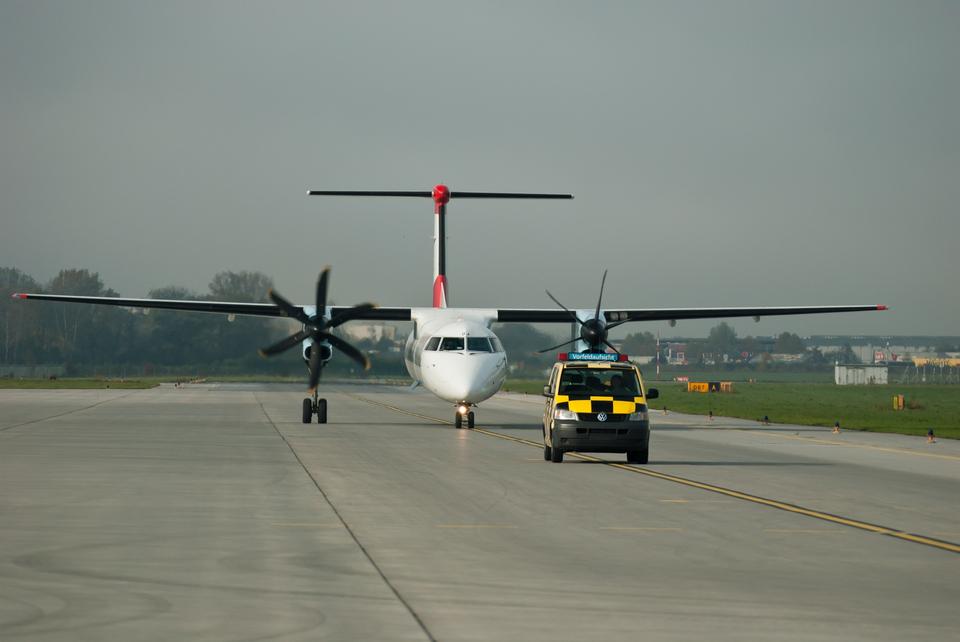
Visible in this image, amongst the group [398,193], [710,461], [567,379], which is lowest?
[710,461]

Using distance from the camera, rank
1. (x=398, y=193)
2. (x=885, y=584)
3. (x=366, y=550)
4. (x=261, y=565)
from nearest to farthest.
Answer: (x=885, y=584), (x=261, y=565), (x=366, y=550), (x=398, y=193)

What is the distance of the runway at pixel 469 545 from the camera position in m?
9.07

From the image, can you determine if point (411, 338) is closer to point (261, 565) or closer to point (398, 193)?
point (398, 193)

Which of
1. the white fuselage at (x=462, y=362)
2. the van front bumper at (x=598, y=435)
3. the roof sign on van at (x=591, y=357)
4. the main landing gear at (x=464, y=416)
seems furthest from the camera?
the main landing gear at (x=464, y=416)

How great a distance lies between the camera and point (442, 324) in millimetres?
38438

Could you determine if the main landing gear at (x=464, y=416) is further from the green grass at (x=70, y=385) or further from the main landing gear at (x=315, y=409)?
the green grass at (x=70, y=385)

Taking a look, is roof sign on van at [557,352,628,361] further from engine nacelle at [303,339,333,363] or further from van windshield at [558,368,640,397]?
engine nacelle at [303,339,333,363]

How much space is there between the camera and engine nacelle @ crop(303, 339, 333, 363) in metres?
39.5

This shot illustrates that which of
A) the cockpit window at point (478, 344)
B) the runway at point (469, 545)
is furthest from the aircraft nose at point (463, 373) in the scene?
the runway at point (469, 545)

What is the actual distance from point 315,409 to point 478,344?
20.5 ft

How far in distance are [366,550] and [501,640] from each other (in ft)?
14.4

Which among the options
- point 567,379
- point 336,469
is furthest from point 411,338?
point 336,469

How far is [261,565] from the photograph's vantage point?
11562mm

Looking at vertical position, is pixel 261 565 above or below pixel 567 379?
below
